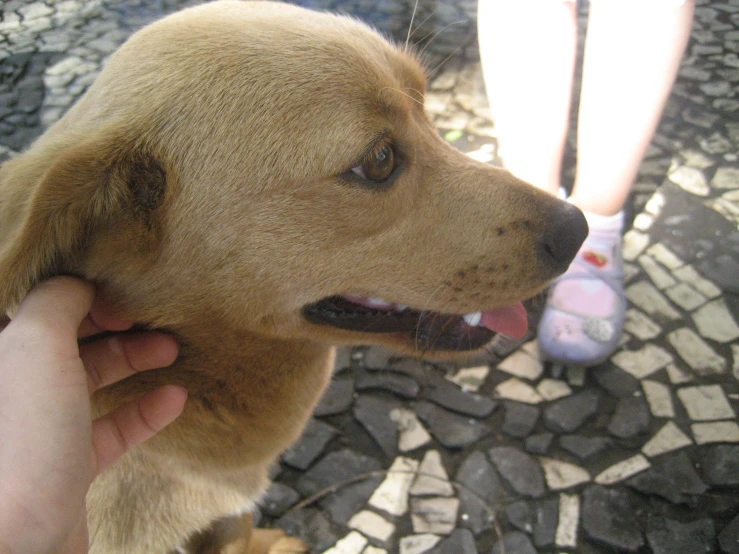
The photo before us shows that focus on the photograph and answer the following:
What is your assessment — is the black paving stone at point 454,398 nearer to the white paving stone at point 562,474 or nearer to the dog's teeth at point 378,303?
the white paving stone at point 562,474

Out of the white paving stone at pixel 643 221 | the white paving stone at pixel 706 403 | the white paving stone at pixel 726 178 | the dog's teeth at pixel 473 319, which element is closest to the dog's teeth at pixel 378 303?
the dog's teeth at pixel 473 319

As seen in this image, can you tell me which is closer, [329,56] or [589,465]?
[329,56]

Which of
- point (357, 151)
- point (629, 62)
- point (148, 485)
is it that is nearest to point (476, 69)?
point (629, 62)

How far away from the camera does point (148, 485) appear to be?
1.90 m

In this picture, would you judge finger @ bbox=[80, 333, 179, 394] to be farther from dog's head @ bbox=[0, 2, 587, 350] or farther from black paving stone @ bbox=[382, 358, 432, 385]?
black paving stone @ bbox=[382, 358, 432, 385]

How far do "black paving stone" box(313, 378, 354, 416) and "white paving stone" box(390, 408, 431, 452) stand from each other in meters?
0.23

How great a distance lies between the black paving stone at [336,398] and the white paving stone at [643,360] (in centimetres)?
129

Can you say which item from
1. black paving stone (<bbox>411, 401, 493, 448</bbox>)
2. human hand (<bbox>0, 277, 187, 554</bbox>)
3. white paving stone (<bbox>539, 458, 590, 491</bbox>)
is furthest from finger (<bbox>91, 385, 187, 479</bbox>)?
white paving stone (<bbox>539, 458, 590, 491</bbox>)

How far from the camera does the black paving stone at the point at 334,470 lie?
2.61m

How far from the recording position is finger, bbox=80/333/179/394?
165cm

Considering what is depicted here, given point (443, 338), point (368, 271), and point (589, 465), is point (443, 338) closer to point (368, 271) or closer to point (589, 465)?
point (368, 271)

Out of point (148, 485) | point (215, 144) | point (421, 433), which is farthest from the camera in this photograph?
point (421, 433)

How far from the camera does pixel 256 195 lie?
1.61 meters

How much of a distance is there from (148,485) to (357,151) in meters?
1.22
